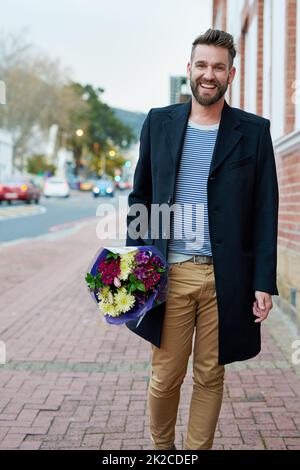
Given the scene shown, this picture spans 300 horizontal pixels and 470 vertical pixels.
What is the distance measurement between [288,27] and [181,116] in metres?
4.36

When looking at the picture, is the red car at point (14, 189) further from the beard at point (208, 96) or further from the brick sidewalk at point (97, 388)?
the beard at point (208, 96)

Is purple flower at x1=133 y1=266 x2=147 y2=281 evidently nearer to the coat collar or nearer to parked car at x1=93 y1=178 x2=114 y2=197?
the coat collar

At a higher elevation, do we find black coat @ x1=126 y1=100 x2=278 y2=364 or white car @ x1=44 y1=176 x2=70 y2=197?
white car @ x1=44 y1=176 x2=70 y2=197

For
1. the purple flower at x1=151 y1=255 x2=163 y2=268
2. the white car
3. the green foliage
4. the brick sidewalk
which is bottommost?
the brick sidewalk

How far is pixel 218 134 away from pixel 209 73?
0.26 metres

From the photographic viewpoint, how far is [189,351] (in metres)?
2.92

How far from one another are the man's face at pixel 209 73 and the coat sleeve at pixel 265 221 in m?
0.29

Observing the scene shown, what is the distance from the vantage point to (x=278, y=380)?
4512mm

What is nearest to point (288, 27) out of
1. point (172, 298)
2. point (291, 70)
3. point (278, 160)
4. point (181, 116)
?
point (291, 70)

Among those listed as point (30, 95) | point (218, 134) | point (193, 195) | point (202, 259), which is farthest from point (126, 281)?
point (30, 95)

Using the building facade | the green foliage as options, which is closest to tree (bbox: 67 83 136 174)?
the green foliage

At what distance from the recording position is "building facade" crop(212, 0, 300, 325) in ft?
20.5

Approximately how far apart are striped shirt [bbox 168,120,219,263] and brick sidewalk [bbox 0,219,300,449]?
4.10ft

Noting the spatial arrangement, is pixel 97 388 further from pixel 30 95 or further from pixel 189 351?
pixel 30 95
